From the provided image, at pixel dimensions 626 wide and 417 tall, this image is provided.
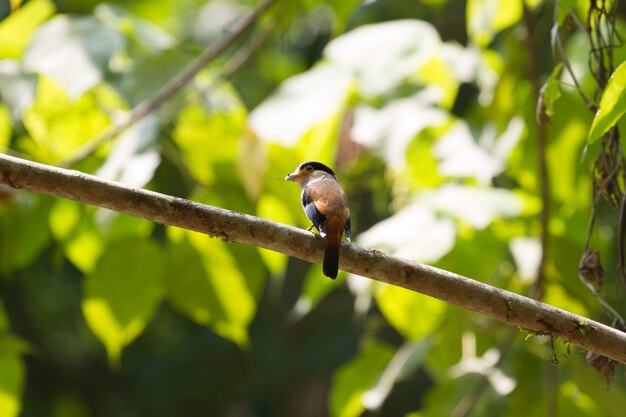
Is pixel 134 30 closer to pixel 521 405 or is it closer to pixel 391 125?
pixel 391 125

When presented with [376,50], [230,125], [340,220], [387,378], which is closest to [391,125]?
[376,50]

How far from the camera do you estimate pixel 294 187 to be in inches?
113

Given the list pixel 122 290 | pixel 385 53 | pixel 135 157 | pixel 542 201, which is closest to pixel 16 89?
pixel 135 157

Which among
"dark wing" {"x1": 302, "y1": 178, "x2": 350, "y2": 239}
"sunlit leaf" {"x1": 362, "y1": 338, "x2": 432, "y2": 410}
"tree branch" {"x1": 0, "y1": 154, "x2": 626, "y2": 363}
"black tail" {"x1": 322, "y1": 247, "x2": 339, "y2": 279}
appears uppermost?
"tree branch" {"x1": 0, "y1": 154, "x2": 626, "y2": 363}

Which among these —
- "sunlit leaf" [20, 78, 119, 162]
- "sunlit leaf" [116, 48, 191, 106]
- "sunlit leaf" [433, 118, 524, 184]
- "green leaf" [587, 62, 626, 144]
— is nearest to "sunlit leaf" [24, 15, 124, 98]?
"sunlit leaf" [116, 48, 191, 106]

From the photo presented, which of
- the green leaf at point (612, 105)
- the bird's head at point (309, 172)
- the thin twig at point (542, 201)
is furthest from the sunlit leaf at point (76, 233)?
the green leaf at point (612, 105)

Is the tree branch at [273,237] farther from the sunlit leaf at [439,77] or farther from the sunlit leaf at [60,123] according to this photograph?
the sunlit leaf at [439,77]

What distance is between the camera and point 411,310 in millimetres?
2943

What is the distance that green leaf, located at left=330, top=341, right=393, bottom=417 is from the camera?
315 cm

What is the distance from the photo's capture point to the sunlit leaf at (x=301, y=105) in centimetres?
278

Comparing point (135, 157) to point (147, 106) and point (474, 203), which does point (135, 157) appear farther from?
point (474, 203)

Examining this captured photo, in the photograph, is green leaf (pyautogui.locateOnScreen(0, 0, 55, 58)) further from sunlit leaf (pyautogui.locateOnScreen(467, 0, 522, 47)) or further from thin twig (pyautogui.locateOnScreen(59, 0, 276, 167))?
sunlit leaf (pyautogui.locateOnScreen(467, 0, 522, 47))

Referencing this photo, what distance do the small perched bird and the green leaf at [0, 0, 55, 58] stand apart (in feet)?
4.12

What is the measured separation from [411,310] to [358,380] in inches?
15.2
